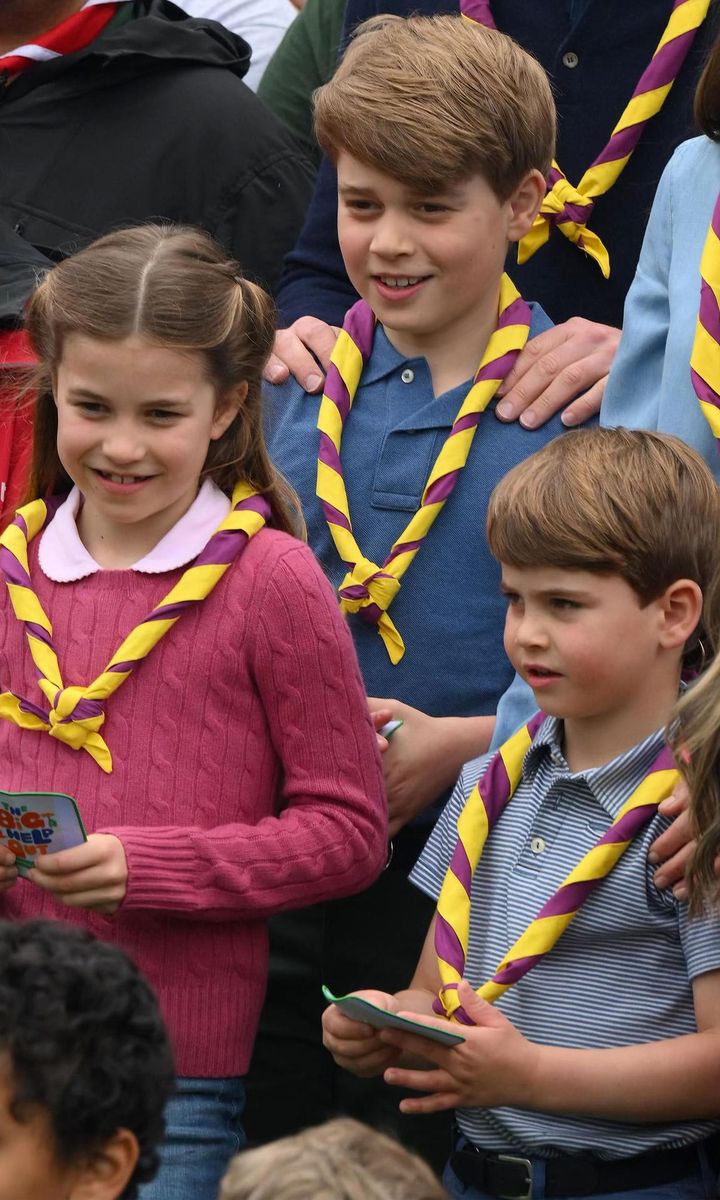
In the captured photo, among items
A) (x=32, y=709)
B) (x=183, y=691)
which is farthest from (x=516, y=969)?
(x=32, y=709)

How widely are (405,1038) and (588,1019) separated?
33 cm

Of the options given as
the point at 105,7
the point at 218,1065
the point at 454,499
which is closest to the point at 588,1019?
the point at 218,1065

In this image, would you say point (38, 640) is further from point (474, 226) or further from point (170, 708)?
point (474, 226)

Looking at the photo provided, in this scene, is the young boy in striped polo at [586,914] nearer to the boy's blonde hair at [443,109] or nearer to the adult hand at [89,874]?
the adult hand at [89,874]

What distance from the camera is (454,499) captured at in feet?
12.4

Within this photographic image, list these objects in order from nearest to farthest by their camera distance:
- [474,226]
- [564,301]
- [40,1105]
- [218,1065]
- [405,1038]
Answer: [40,1105], [405,1038], [218,1065], [474,226], [564,301]

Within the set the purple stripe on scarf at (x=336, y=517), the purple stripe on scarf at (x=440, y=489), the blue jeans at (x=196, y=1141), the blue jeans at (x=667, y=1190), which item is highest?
the purple stripe on scarf at (x=440, y=489)

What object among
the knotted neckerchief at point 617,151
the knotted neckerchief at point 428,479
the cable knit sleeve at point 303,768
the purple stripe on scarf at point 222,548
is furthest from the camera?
the knotted neckerchief at point 617,151

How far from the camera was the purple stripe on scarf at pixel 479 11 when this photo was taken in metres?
4.16

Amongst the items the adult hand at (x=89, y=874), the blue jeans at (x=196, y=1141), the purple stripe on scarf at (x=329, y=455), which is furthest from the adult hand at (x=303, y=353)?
the blue jeans at (x=196, y=1141)

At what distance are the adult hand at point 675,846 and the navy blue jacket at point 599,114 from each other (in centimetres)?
146

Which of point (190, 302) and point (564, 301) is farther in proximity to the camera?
point (564, 301)

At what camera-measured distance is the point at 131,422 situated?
3.36 meters

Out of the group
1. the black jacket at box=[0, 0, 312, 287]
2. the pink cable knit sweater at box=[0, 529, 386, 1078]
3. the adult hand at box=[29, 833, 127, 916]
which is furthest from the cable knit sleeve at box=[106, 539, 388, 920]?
the black jacket at box=[0, 0, 312, 287]
